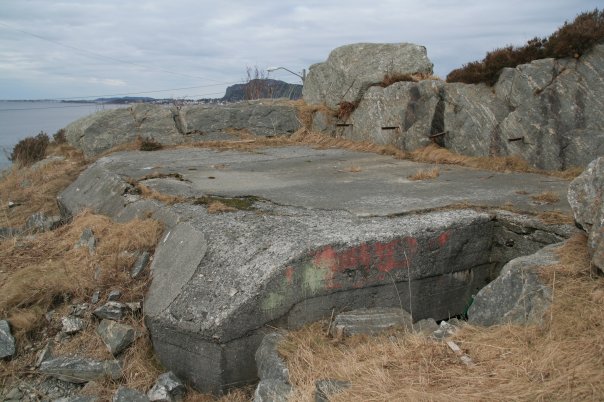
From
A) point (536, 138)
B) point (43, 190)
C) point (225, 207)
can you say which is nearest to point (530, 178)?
point (536, 138)

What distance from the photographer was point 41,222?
22.0 feet

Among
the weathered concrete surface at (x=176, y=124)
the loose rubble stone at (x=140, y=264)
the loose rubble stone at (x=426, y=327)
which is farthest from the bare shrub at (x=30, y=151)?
the loose rubble stone at (x=426, y=327)

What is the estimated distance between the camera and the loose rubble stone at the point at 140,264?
469 centimetres

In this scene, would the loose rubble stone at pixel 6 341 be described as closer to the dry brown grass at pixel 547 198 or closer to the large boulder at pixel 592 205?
the large boulder at pixel 592 205

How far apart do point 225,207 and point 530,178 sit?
12.2 feet

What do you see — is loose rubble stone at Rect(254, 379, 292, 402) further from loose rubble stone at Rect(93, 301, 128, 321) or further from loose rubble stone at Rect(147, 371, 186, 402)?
loose rubble stone at Rect(93, 301, 128, 321)

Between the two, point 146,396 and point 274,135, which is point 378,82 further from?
point 146,396

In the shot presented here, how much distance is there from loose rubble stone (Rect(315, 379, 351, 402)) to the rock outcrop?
493 centimetres

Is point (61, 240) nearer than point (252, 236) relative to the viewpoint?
No

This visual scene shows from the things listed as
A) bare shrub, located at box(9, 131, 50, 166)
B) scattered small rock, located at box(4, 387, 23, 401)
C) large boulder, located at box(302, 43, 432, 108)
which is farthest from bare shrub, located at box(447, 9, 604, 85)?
bare shrub, located at box(9, 131, 50, 166)

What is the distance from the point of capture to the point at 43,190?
7902mm

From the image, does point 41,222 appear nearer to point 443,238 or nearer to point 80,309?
point 80,309

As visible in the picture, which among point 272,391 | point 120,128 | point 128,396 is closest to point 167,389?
point 128,396

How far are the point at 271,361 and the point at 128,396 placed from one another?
3.31 feet
